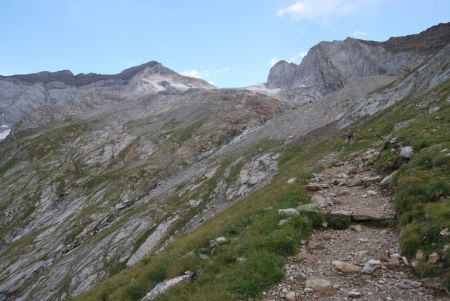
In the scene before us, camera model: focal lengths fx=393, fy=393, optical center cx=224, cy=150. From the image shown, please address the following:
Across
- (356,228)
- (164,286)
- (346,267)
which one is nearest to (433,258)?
(346,267)

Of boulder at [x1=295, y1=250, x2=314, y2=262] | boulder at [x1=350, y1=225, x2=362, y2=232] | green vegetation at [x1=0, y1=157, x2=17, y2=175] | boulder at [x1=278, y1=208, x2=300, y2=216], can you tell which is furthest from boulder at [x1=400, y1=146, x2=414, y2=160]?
green vegetation at [x1=0, y1=157, x2=17, y2=175]

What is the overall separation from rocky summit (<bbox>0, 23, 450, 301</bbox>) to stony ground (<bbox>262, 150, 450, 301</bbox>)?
0.05m

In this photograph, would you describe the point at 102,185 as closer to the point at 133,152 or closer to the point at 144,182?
the point at 144,182

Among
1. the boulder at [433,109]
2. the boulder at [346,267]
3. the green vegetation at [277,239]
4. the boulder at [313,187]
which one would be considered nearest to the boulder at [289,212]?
the green vegetation at [277,239]

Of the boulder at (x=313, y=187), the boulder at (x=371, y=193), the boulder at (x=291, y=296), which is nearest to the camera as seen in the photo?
the boulder at (x=291, y=296)

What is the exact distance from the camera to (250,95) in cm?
12681

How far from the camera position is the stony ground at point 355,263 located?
1040cm

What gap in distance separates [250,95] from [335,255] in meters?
116

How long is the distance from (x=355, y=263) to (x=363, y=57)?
17551 cm

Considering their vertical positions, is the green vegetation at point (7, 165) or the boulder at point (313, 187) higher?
the boulder at point (313, 187)

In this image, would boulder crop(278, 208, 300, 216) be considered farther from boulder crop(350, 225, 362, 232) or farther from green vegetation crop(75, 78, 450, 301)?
boulder crop(350, 225, 362, 232)

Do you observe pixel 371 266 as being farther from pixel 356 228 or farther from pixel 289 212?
pixel 289 212

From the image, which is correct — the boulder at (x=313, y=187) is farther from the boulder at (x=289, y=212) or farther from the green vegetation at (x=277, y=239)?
the boulder at (x=289, y=212)

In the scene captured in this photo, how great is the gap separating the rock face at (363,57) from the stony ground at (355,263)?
138 m
